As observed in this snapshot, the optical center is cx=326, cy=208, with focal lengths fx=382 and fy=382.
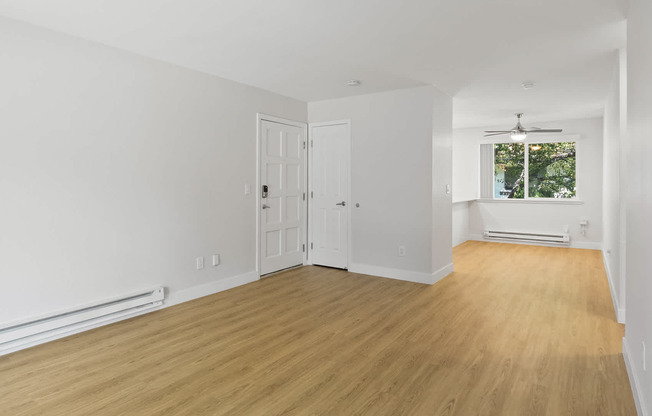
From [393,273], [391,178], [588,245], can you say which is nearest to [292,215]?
[391,178]

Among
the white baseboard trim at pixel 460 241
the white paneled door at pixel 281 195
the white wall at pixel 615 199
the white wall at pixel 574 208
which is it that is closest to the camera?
the white wall at pixel 615 199

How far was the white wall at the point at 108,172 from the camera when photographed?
289 centimetres

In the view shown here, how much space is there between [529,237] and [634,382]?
19.9 feet

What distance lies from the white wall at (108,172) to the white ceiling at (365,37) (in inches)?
9.5

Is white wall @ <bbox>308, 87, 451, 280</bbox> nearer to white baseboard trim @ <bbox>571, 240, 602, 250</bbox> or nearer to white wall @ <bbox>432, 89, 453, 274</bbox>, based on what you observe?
white wall @ <bbox>432, 89, 453, 274</bbox>

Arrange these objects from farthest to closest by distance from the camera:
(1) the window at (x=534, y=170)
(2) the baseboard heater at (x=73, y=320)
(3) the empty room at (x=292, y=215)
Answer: (1) the window at (x=534, y=170) → (2) the baseboard heater at (x=73, y=320) → (3) the empty room at (x=292, y=215)

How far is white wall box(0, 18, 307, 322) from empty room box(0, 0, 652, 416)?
2cm

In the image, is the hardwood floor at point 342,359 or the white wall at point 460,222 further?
the white wall at point 460,222

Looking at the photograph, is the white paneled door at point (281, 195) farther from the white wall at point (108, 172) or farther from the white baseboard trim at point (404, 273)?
the white baseboard trim at point (404, 273)

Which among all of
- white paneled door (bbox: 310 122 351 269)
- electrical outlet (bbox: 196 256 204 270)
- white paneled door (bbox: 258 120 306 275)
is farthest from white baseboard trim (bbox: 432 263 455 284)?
electrical outlet (bbox: 196 256 204 270)

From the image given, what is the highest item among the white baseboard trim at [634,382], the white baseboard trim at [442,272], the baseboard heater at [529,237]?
the baseboard heater at [529,237]

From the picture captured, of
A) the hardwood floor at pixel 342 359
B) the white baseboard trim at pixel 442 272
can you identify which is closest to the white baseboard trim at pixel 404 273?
the white baseboard trim at pixel 442 272

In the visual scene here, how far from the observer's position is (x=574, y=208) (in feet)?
24.7

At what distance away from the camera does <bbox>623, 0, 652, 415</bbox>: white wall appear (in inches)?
71.7
